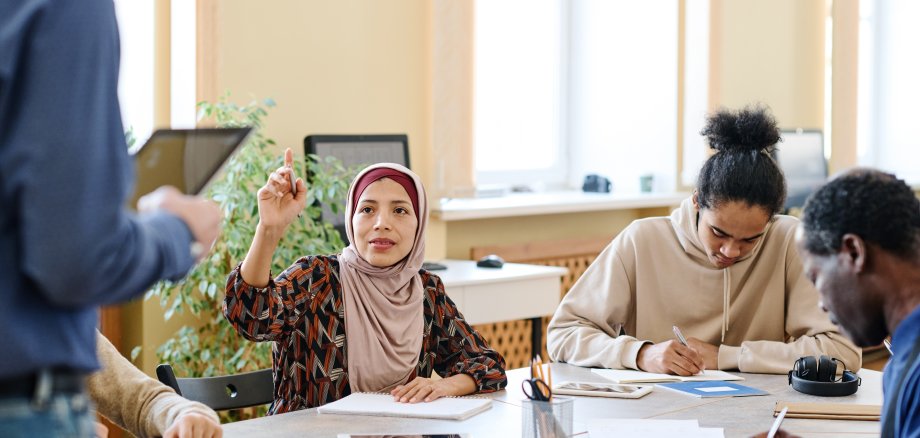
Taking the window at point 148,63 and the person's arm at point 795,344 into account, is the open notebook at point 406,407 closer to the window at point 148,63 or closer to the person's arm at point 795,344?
the person's arm at point 795,344

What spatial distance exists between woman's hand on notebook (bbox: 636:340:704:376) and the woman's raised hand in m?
0.87

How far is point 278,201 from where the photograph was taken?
2006 mm

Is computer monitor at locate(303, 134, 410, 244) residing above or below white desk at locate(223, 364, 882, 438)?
above

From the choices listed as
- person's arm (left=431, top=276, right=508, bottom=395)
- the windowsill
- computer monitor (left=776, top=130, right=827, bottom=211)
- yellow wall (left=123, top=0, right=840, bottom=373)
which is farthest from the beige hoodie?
computer monitor (left=776, top=130, right=827, bottom=211)

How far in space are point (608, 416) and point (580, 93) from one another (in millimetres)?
3709

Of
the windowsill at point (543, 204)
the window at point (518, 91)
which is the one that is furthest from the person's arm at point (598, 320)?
the window at point (518, 91)

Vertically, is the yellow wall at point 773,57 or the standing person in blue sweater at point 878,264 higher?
the yellow wall at point 773,57

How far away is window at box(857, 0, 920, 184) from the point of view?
7.12 meters

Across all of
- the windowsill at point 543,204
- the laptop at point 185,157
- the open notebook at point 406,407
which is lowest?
the open notebook at point 406,407

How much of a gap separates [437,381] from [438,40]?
2.33 m

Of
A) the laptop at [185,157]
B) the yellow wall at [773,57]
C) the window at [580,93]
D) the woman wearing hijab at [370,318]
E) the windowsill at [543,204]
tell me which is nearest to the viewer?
the laptop at [185,157]

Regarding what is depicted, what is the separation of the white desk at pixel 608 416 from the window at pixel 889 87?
5.44 metres

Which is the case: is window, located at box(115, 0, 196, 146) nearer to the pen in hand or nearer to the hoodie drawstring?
the pen in hand

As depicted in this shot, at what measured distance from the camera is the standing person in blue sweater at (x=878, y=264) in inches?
53.5
